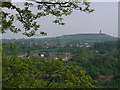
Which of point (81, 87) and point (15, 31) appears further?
point (81, 87)

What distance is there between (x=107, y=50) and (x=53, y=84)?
68491mm

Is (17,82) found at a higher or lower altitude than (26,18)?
lower

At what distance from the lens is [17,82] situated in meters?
7.36

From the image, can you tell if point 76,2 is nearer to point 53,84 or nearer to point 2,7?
point 2,7

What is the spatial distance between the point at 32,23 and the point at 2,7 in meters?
0.75

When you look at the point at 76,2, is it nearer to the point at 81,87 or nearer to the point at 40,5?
the point at 40,5

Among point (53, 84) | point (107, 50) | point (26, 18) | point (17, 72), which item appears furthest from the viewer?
point (107, 50)

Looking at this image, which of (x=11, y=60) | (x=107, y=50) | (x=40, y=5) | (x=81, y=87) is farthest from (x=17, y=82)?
(x=107, y=50)

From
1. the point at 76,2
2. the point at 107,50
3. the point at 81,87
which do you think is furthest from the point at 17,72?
the point at 107,50

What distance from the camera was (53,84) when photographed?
8.64 m

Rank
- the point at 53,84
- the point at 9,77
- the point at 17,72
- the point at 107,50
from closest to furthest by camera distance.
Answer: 1. the point at 9,77
2. the point at 17,72
3. the point at 53,84
4. the point at 107,50

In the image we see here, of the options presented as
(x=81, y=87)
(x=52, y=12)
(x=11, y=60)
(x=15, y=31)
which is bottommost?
(x=81, y=87)

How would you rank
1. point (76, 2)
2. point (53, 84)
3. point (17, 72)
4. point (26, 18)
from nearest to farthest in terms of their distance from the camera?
point (76, 2) < point (26, 18) < point (17, 72) < point (53, 84)

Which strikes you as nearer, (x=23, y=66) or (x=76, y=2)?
(x=76, y=2)
